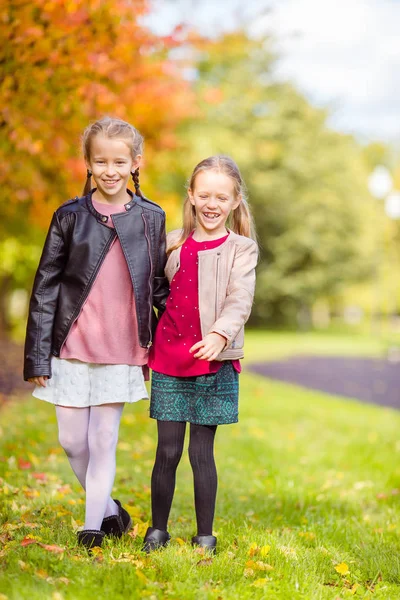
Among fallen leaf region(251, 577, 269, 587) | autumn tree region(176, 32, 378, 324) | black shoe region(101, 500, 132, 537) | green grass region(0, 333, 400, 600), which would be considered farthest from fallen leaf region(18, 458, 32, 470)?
autumn tree region(176, 32, 378, 324)

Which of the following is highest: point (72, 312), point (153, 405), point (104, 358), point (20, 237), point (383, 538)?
point (20, 237)

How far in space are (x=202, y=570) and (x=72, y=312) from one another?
119 centimetres

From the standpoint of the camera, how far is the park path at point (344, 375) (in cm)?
1131

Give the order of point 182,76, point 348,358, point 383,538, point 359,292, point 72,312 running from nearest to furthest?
point 72,312 < point 383,538 < point 182,76 < point 348,358 < point 359,292

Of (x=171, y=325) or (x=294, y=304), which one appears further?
(x=294, y=304)

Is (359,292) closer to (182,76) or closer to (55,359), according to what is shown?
(182,76)

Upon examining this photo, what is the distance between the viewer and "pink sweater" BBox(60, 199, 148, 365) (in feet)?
10.6

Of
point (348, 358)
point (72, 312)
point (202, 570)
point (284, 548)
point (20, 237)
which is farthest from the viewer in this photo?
point (348, 358)

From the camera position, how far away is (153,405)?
329 centimetres

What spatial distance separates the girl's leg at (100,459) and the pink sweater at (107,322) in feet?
0.76

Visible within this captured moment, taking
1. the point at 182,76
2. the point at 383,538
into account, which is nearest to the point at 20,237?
the point at 182,76

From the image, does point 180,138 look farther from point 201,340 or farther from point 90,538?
point 90,538

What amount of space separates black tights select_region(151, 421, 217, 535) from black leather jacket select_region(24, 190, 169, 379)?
17.1 inches

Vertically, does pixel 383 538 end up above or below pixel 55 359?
below
